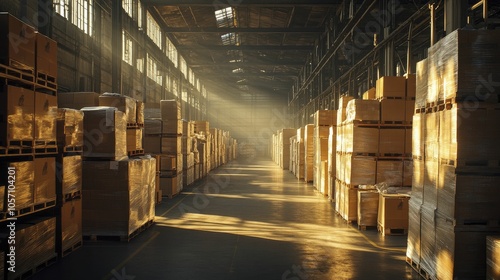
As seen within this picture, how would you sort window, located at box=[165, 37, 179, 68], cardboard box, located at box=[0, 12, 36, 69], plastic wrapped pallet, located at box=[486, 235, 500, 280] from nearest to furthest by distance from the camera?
1. plastic wrapped pallet, located at box=[486, 235, 500, 280]
2. cardboard box, located at box=[0, 12, 36, 69]
3. window, located at box=[165, 37, 179, 68]

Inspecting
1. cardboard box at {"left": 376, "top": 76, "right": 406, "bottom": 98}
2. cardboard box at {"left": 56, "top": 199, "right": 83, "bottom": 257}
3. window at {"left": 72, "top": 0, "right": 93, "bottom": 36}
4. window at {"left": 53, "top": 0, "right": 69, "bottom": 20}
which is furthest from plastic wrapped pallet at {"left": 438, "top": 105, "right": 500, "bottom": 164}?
window at {"left": 72, "top": 0, "right": 93, "bottom": 36}

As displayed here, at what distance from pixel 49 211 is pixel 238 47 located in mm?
18598

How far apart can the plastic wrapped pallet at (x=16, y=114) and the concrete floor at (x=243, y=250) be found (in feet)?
5.76

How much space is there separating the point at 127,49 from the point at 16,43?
12.8 metres

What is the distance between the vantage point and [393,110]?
8.62m

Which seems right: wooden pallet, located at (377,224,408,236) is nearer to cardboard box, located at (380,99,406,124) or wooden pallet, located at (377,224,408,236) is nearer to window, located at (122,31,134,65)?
cardboard box, located at (380,99,406,124)

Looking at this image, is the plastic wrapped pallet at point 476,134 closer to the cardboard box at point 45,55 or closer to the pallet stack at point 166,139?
the cardboard box at point 45,55

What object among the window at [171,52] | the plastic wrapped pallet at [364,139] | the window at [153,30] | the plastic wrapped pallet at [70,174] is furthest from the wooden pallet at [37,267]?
the window at [171,52]

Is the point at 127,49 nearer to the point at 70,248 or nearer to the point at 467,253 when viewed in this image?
the point at 70,248

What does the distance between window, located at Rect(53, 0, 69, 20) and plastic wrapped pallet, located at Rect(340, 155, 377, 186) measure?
8.34 metres

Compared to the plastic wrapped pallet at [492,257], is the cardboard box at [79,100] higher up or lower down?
higher up

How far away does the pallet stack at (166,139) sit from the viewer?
12758mm

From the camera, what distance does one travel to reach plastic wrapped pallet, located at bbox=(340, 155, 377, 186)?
876 cm

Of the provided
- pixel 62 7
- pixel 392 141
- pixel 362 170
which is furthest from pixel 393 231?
pixel 62 7
